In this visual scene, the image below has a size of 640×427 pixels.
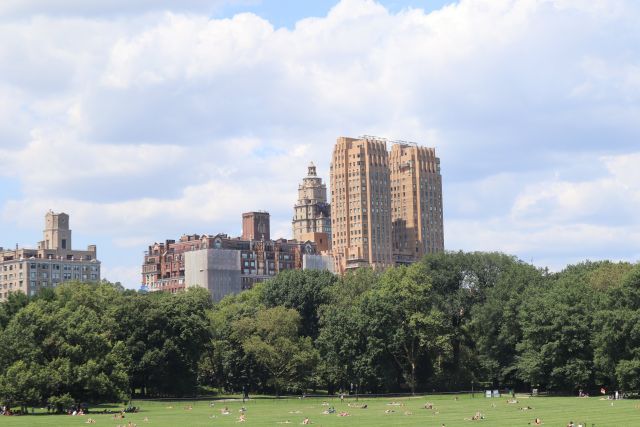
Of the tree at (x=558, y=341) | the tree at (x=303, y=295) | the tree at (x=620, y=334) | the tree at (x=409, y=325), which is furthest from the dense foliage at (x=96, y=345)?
the tree at (x=620, y=334)

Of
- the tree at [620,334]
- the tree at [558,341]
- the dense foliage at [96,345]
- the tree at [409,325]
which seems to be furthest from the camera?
the tree at [409,325]

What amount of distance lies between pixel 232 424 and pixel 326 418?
29.8 ft

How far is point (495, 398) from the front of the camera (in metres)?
123

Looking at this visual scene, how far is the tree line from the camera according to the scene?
110m

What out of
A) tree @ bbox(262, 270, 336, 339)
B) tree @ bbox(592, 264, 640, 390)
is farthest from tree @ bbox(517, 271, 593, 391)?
tree @ bbox(262, 270, 336, 339)

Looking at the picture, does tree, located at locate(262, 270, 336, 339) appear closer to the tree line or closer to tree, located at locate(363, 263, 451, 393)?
the tree line

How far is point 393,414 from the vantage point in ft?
312

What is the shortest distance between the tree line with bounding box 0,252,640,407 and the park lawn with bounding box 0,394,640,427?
600cm

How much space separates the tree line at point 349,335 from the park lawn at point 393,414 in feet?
19.7

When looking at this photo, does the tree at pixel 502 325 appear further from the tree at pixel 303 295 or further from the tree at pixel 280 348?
the tree at pixel 303 295

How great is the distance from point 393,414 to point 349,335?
143ft

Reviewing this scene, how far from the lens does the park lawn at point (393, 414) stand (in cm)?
8275

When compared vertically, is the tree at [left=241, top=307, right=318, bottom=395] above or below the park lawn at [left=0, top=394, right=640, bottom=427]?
above

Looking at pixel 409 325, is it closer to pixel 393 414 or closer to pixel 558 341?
pixel 558 341
